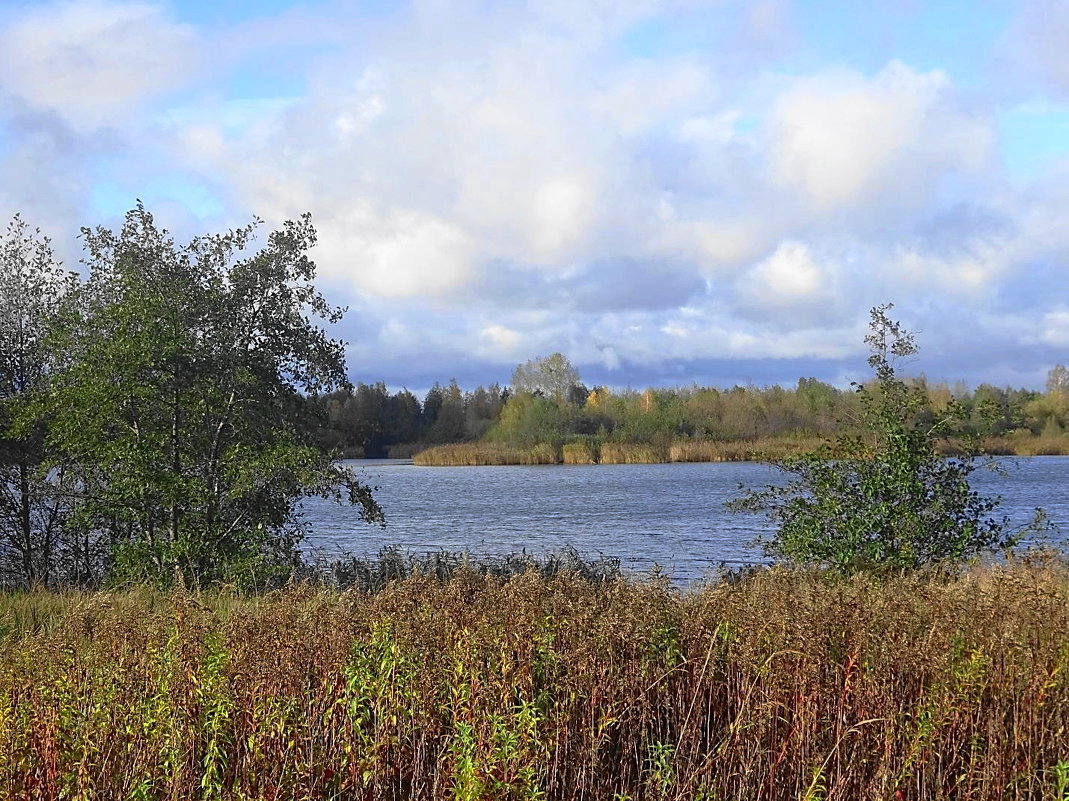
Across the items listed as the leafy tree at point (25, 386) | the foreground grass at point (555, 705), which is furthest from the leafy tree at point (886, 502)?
the leafy tree at point (25, 386)

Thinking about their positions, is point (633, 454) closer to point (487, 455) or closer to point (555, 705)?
point (487, 455)

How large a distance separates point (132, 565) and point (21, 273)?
707 cm

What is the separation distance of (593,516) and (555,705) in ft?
89.3

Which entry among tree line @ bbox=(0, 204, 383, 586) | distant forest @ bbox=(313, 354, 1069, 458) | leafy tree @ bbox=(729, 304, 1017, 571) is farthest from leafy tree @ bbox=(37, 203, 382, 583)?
distant forest @ bbox=(313, 354, 1069, 458)

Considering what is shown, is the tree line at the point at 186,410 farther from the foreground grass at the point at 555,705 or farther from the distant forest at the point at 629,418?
the distant forest at the point at 629,418

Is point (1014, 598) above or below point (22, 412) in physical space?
below

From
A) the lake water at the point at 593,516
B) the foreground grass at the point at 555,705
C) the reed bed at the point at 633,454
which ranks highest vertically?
the reed bed at the point at 633,454

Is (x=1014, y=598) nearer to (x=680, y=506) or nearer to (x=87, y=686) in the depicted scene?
(x=87, y=686)

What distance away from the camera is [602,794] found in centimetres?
469

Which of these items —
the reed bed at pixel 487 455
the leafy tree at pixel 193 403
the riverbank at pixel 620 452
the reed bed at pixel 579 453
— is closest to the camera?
the leafy tree at pixel 193 403

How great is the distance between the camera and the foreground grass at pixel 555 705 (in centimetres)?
430

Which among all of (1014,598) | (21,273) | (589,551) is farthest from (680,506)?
(1014,598)

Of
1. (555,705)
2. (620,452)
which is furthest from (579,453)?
(555,705)

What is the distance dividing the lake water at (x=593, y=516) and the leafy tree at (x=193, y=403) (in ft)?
13.3
